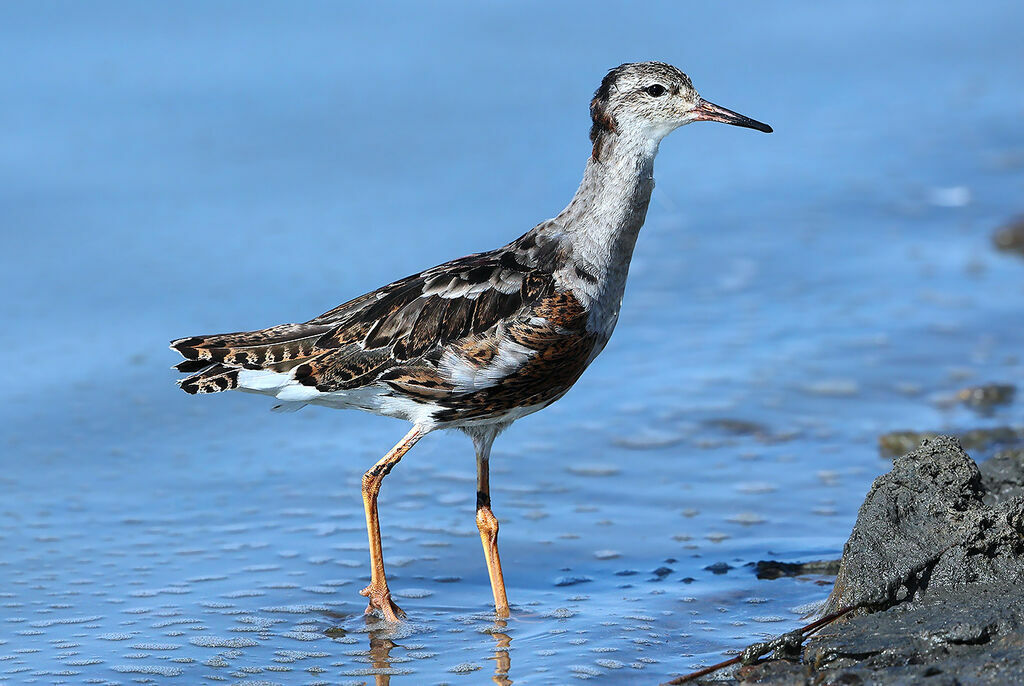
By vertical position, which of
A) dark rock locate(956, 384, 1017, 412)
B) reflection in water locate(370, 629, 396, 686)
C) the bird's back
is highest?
the bird's back

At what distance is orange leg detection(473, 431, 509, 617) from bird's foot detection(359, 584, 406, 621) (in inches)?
19.4

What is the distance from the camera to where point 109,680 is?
6387 millimetres

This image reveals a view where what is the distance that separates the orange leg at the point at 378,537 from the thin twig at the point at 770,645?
1.88 meters

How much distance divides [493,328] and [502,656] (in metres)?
1.57

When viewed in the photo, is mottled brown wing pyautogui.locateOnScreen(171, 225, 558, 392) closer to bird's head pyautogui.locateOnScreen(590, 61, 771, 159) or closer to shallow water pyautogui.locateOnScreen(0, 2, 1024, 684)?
bird's head pyautogui.locateOnScreen(590, 61, 771, 159)

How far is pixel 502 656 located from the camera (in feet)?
21.6

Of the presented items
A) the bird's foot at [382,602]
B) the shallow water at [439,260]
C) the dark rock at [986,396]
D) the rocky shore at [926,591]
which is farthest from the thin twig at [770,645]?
the dark rock at [986,396]

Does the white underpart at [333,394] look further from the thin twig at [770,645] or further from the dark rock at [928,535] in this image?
the dark rock at [928,535]

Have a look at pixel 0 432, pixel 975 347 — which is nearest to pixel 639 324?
pixel 975 347

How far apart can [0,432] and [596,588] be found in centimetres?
440

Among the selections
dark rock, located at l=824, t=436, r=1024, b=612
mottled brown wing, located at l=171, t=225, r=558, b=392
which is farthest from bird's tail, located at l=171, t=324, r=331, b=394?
dark rock, located at l=824, t=436, r=1024, b=612

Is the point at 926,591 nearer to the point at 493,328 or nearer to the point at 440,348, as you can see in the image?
the point at 493,328

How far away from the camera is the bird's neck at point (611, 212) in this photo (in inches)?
280

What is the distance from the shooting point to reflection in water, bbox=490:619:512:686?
6328 millimetres
